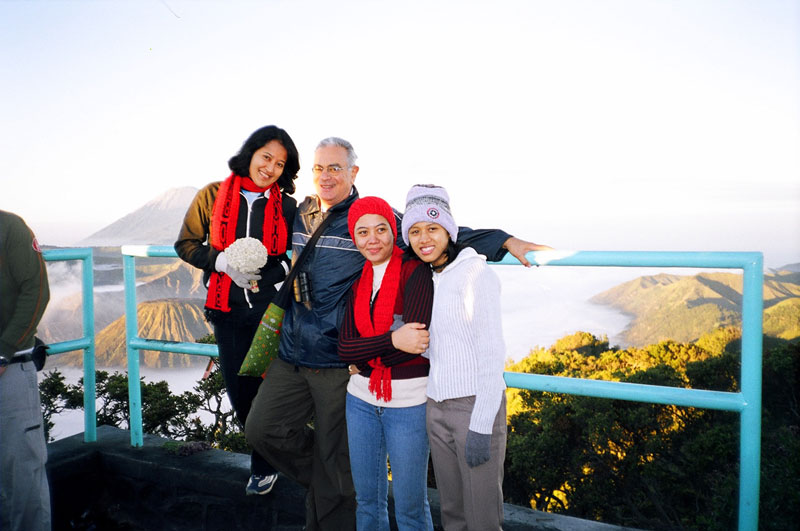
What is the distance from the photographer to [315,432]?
2330 mm

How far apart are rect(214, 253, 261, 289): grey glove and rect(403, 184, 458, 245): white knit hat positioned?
0.94 meters

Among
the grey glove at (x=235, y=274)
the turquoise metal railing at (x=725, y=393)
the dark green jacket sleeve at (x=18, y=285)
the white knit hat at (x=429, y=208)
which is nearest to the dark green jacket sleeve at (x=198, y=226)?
the grey glove at (x=235, y=274)

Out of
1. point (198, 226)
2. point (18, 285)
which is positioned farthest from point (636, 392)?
point (18, 285)

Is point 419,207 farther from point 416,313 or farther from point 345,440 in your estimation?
point 345,440

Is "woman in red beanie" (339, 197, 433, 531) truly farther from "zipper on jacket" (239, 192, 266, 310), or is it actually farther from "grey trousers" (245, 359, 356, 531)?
"zipper on jacket" (239, 192, 266, 310)

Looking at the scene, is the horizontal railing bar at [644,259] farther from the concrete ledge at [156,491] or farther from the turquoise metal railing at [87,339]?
the turquoise metal railing at [87,339]

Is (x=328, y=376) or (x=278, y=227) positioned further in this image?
(x=278, y=227)

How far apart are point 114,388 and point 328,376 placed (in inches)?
150

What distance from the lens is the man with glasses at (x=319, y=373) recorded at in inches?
86.8

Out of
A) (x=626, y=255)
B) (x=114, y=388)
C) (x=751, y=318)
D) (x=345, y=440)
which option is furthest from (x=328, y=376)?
(x=114, y=388)

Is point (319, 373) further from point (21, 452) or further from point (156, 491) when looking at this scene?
point (156, 491)

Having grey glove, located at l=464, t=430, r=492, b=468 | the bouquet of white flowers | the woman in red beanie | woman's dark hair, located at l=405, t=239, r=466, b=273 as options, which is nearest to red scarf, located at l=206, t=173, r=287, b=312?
the bouquet of white flowers

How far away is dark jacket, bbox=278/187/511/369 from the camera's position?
2.18 meters

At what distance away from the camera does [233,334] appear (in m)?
2.66
